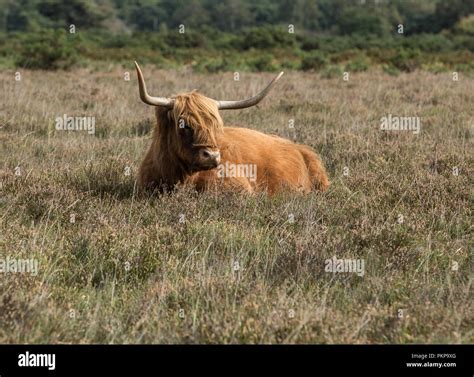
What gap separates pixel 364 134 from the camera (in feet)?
27.6

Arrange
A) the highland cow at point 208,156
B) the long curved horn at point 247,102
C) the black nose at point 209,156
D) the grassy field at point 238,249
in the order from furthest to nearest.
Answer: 1. the long curved horn at point 247,102
2. the highland cow at point 208,156
3. the black nose at point 209,156
4. the grassy field at point 238,249

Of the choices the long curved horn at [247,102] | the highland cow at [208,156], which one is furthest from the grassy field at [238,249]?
the long curved horn at [247,102]

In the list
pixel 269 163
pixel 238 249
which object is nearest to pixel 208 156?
pixel 238 249

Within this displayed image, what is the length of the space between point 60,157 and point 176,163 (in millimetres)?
2117

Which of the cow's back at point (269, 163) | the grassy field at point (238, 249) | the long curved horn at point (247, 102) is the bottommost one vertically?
the grassy field at point (238, 249)

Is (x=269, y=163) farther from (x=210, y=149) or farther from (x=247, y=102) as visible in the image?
(x=210, y=149)

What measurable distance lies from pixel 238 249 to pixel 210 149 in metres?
1.25

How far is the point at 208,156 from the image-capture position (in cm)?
509

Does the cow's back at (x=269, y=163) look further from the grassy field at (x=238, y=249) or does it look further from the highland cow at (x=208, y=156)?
the grassy field at (x=238, y=249)

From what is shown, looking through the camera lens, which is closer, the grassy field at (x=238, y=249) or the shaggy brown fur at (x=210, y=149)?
the grassy field at (x=238, y=249)

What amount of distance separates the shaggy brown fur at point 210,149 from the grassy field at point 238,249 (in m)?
0.26

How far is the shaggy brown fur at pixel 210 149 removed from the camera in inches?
207

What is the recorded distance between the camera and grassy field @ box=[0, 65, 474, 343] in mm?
2996

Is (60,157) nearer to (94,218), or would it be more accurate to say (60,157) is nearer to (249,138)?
(249,138)
